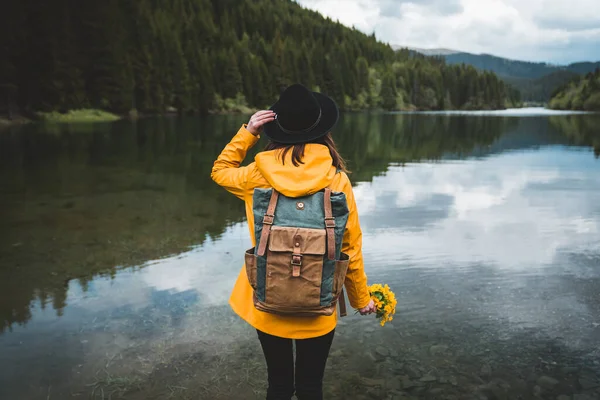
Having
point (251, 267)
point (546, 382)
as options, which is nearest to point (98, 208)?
point (251, 267)

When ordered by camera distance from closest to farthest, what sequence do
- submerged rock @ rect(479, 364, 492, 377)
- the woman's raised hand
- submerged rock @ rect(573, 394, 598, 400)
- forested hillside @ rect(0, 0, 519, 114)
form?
the woman's raised hand → submerged rock @ rect(573, 394, 598, 400) → submerged rock @ rect(479, 364, 492, 377) → forested hillside @ rect(0, 0, 519, 114)

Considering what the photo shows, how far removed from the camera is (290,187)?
291 cm

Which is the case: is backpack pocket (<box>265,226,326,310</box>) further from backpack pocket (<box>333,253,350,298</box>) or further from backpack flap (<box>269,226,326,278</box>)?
backpack pocket (<box>333,253,350,298</box>)

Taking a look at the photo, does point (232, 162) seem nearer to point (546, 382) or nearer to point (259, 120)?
point (259, 120)

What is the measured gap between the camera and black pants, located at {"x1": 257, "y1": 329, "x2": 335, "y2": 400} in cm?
331

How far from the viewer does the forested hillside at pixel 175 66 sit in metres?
56.4

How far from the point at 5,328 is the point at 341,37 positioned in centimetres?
20531

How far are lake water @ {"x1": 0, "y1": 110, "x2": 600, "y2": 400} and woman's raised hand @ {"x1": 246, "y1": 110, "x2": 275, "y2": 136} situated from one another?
2.54 m

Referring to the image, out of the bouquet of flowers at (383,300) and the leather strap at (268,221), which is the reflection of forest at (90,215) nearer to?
the bouquet of flowers at (383,300)

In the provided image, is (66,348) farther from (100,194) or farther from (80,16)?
(80,16)

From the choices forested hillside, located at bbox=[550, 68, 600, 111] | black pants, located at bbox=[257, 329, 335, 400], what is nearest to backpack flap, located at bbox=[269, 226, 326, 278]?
black pants, located at bbox=[257, 329, 335, 400]

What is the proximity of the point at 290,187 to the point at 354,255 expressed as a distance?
0.64 meters

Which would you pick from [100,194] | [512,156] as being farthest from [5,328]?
[512,156]

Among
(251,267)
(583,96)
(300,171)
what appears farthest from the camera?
(583,96)
